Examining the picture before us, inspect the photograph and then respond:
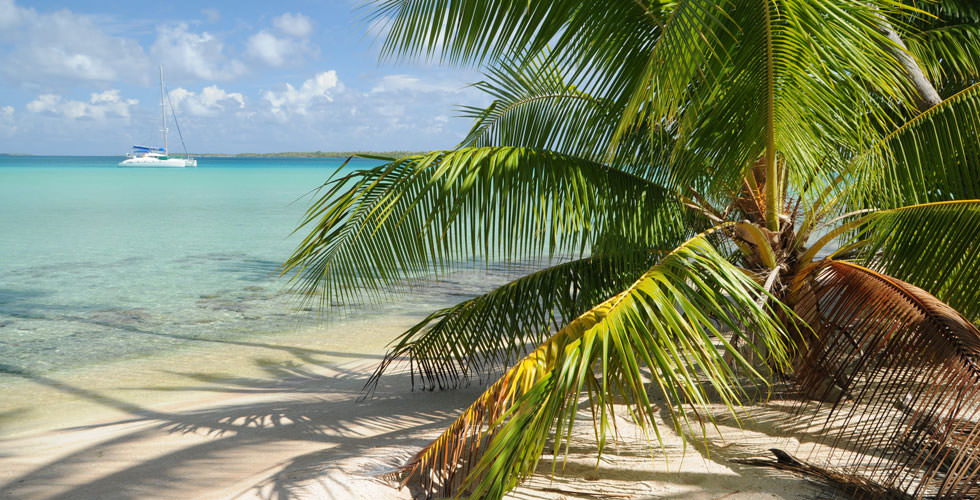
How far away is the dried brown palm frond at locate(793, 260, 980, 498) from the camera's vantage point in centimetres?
240

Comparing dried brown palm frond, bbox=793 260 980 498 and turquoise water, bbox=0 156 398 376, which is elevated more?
dried brown palm frond, bbox=793 260 980 498

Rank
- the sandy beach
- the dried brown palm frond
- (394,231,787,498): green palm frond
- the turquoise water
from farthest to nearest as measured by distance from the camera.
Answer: the turquoise water → the sandy beach → the dried brown palm frond → (394,231,787,498): green palm frond

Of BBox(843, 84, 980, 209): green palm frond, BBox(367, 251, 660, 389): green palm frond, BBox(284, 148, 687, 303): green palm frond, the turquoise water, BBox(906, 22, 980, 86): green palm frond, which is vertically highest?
BBox(906, 22, 980, 86): green palm frond

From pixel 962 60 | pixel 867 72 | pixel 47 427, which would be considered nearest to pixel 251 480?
pixel 47 427

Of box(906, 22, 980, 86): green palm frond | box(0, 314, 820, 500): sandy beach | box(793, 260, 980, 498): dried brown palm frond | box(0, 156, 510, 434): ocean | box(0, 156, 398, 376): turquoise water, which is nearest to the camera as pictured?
box(793, 260, 980, 498): dried brown palm frond

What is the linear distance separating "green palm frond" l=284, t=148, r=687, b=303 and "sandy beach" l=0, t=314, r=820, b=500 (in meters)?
1.11

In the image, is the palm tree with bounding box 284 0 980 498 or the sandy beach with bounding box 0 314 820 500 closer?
the palm tree with bounding box 284 0 980 498

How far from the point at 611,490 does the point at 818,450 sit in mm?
1271

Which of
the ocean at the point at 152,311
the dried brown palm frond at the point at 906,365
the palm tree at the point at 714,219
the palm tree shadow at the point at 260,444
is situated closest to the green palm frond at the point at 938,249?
the palm tree at the point at 714,219

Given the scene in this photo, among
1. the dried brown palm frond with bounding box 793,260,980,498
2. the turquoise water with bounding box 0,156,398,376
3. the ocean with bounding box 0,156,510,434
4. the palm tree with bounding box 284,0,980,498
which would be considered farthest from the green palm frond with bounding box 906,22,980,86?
the turquoise water with bounding box 0,156,398,376

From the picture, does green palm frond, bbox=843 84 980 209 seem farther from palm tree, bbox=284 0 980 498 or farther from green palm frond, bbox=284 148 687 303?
green palm frond, bbox=284 148 687 303

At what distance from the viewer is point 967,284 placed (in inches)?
124

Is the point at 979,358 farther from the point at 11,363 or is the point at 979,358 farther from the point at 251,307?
the point at 251,307

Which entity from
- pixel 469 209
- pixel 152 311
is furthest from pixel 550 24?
A: pixel 152 311
